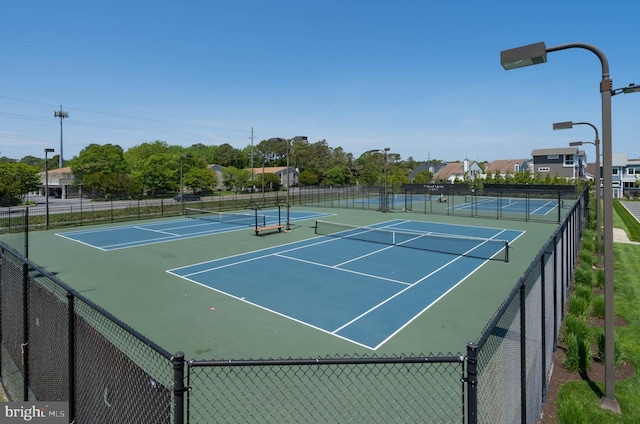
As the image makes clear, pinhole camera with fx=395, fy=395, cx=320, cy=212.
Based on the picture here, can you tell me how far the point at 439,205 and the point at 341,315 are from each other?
37.6 m

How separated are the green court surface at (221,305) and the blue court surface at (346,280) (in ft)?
0.95

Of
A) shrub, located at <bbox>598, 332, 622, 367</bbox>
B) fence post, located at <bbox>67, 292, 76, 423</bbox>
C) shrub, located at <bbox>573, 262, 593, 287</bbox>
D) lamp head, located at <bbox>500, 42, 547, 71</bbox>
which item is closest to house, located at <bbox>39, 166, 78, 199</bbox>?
fence post, located at <bbox>67, 292, 76, 423</bbox>

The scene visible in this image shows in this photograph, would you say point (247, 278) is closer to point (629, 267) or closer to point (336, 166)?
point (629, 267)

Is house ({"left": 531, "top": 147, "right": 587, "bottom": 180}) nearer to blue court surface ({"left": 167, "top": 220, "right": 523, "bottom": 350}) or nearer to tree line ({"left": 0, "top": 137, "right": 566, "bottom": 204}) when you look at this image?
tree line ({"left": 0, "top": 137, "right": 566, "bottom": 204})

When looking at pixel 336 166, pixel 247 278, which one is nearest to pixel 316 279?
pixel 247 278

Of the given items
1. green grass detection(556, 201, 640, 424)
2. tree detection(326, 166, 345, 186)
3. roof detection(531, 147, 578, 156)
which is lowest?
green grass detection(556, 201, 640, 424)

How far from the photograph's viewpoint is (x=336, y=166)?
103 metres

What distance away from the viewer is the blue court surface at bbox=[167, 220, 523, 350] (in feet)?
34.1

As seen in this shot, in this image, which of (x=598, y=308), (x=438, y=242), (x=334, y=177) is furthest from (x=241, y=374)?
(x=334, y=177)

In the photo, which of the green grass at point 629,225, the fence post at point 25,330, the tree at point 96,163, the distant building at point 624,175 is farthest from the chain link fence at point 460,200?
the tree at point 96,163

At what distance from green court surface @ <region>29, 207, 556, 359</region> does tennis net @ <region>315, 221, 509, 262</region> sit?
36.7 inches

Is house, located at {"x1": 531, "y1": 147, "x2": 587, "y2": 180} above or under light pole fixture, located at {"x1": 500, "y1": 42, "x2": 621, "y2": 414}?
above

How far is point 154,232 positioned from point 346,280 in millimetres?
16772

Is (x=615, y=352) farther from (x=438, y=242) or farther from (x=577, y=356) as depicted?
(x=438, y=242)
